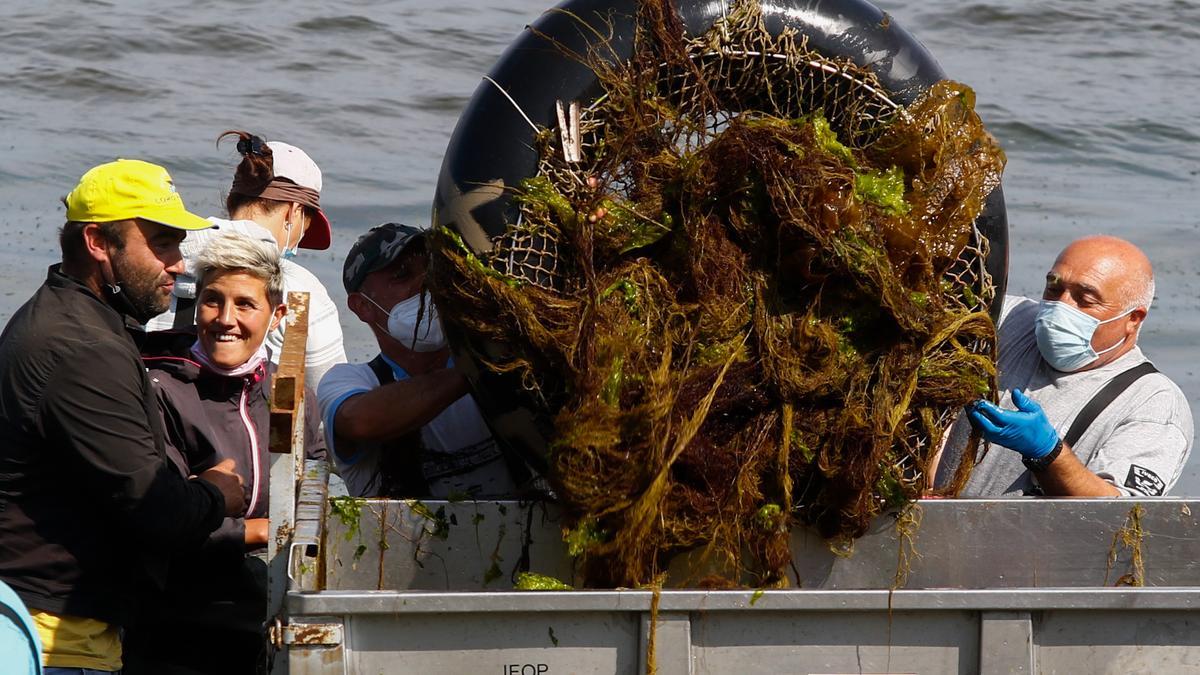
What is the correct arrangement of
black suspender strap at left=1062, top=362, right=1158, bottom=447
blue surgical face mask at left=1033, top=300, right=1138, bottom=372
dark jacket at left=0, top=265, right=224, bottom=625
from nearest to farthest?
dark jacket at left=0, top=265, right=224, bottom=625 < black suspender strap at left=1062, top=362, right=1158, bottom=447 < blue surgical face mask at left=1033, top=300, right=1138, bottom=372

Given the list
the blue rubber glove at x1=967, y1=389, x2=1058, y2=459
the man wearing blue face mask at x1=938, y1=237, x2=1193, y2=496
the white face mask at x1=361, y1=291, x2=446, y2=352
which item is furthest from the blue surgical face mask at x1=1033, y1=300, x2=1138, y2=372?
the white face mask at x1=361, y1=291, x2=446, y2=352

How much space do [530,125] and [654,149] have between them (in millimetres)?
295

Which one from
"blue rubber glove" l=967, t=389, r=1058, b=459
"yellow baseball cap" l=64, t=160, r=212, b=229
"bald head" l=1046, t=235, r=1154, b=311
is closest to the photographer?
"yellow baseball cap" l=64, t=160, r=212, b=229

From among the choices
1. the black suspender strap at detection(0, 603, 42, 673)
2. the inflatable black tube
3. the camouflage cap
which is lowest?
the black suspender strap at detection(0, 603, 42, 673)

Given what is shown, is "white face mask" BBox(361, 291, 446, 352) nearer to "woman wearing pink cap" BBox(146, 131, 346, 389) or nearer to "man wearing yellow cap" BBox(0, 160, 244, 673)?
"woman wearing pink cap" BBox(146, 131, 346, 389)

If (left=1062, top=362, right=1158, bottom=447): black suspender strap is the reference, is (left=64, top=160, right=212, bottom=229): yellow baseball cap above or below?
above

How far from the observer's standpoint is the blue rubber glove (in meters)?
3.38

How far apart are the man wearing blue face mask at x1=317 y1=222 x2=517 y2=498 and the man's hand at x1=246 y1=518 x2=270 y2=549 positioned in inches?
11.9

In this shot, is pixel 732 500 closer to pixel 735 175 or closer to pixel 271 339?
pixel 735 175

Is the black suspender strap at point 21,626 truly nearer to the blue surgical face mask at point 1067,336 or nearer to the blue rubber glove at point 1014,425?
the blue rubber glove at point 1014,425

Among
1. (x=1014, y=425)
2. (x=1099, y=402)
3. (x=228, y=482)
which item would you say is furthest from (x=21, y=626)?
(x=1099, y=402)

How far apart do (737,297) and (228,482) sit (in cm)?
132

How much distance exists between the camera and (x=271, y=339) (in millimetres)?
4195

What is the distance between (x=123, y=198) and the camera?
10.5ft
